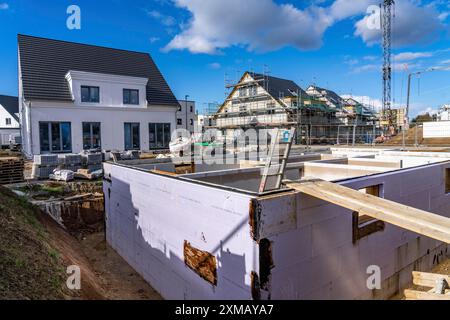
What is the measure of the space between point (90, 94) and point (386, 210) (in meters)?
21.1

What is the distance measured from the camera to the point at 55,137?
19078 mm

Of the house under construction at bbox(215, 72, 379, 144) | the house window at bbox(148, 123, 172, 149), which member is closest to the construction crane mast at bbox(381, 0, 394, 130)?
the house under construction at bbox(215, 72, 379, 144)

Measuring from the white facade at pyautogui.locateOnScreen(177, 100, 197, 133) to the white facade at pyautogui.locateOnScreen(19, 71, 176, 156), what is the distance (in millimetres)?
19928

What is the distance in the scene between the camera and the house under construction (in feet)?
121

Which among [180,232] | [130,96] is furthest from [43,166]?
[180,232]

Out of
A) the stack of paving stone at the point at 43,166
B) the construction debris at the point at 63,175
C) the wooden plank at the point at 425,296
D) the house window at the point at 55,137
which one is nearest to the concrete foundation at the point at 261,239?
the wooden plank at the point at 425,296

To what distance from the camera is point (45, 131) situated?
1875cm

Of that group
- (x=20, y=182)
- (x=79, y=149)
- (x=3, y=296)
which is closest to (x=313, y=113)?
(x=79, y=149)

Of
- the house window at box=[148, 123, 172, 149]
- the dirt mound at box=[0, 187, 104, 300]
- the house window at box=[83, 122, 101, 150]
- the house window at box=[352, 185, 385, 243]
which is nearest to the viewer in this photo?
the dirt mound at box=[0, 187, 104, 300]

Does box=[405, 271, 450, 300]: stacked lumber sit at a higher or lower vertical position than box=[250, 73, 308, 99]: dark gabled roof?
lower

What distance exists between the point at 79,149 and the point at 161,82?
9.14m

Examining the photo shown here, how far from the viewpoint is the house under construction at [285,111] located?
3678cm

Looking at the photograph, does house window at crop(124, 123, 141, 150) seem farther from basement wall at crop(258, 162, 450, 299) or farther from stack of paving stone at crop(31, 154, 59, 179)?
basement wall at crop(258, 162, 450, 299)

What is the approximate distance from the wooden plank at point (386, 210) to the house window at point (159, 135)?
65.3ft
